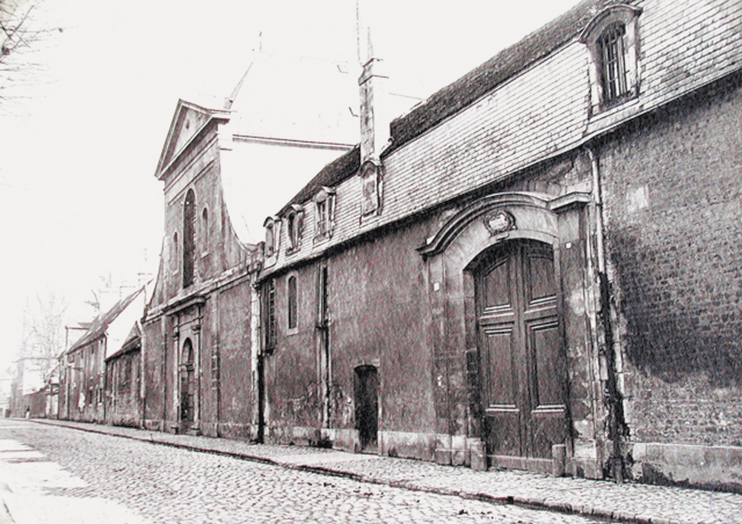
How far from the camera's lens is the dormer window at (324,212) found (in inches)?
667

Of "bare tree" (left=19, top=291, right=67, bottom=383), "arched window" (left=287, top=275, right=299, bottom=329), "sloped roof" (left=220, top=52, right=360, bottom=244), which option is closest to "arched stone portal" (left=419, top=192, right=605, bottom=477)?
"arched window" (left=287, top=275, right=299, bottom=329)

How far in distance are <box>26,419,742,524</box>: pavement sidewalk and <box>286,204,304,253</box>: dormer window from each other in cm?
618

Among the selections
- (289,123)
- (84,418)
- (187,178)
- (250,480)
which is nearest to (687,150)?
(250,480)

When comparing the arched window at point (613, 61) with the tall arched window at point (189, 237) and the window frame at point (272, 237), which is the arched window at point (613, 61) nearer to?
the window frame at point (272, 237)

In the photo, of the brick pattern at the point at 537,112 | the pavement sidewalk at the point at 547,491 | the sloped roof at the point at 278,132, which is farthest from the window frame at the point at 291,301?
the pavement sidewalk at the point at 547,491

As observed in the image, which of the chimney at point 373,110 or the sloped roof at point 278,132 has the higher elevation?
the sloped roof at point 278,132

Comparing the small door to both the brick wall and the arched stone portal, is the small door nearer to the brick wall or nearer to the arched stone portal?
the arched stone portal

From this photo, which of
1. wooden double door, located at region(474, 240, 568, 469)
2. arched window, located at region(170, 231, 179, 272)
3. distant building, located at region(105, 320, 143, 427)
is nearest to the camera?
wooden double door, located at region(474, 240, 568, 469)

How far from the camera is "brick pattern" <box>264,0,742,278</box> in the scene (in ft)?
27.9

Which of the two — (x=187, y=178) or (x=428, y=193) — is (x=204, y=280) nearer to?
(x=187, y=178)

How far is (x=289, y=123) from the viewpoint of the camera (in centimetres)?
2586

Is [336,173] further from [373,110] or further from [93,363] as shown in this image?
[93,363]

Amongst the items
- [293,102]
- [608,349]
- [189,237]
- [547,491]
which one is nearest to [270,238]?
[293,102]

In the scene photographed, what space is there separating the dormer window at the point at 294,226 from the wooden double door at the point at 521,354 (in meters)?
7.16
